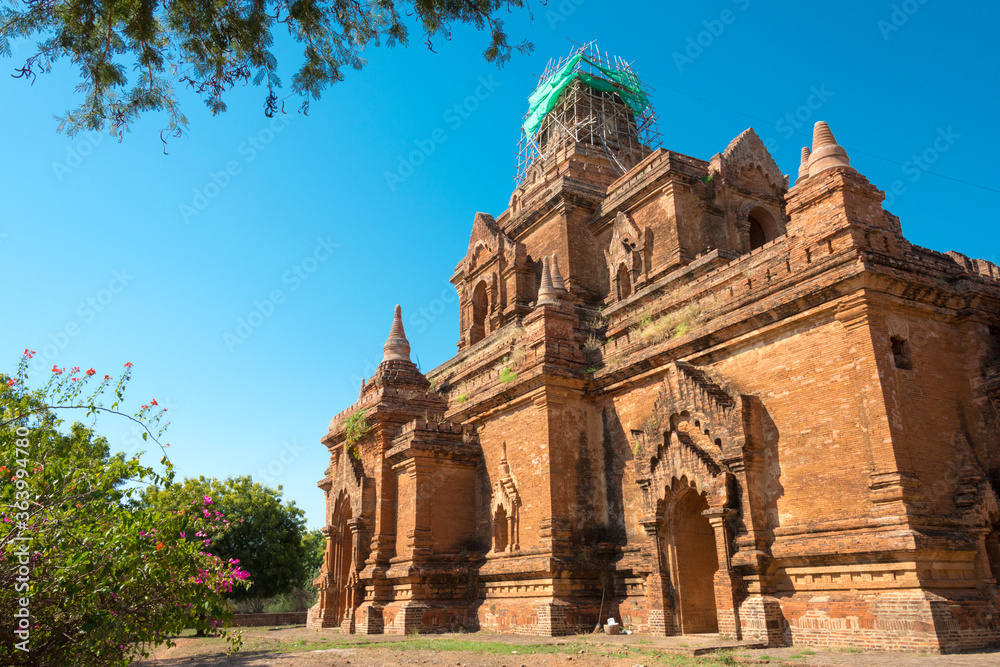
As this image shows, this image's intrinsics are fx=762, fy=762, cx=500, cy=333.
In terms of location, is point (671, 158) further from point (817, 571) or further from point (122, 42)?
point (122, 42)

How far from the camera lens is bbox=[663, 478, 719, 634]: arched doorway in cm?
1513

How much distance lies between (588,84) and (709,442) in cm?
2294

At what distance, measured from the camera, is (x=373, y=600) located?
2031 centimetres

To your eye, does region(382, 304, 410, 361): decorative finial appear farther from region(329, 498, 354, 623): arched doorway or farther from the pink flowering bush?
the pink flowering bush

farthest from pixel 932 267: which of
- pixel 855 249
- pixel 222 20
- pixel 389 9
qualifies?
pixel 222 20

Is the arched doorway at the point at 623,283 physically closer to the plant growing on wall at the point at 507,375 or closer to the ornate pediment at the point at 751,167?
the ornate pediment at the point at 751,167

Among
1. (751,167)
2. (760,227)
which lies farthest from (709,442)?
(751,167)

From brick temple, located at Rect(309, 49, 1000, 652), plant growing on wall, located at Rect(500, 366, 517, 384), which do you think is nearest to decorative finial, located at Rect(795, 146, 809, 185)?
brick temple, located at Rect(309, 49, 1000, 652)

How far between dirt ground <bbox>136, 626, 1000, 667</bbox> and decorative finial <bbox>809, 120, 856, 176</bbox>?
878 cm

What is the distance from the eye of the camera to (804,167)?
15344 mm

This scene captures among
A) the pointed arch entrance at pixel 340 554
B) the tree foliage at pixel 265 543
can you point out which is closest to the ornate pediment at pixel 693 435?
the pointed arch entrance at pixel 340 554

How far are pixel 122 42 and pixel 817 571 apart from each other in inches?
498

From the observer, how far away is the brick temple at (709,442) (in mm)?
12273

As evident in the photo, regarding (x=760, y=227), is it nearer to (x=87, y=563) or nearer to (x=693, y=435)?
(x=693, y=435)
